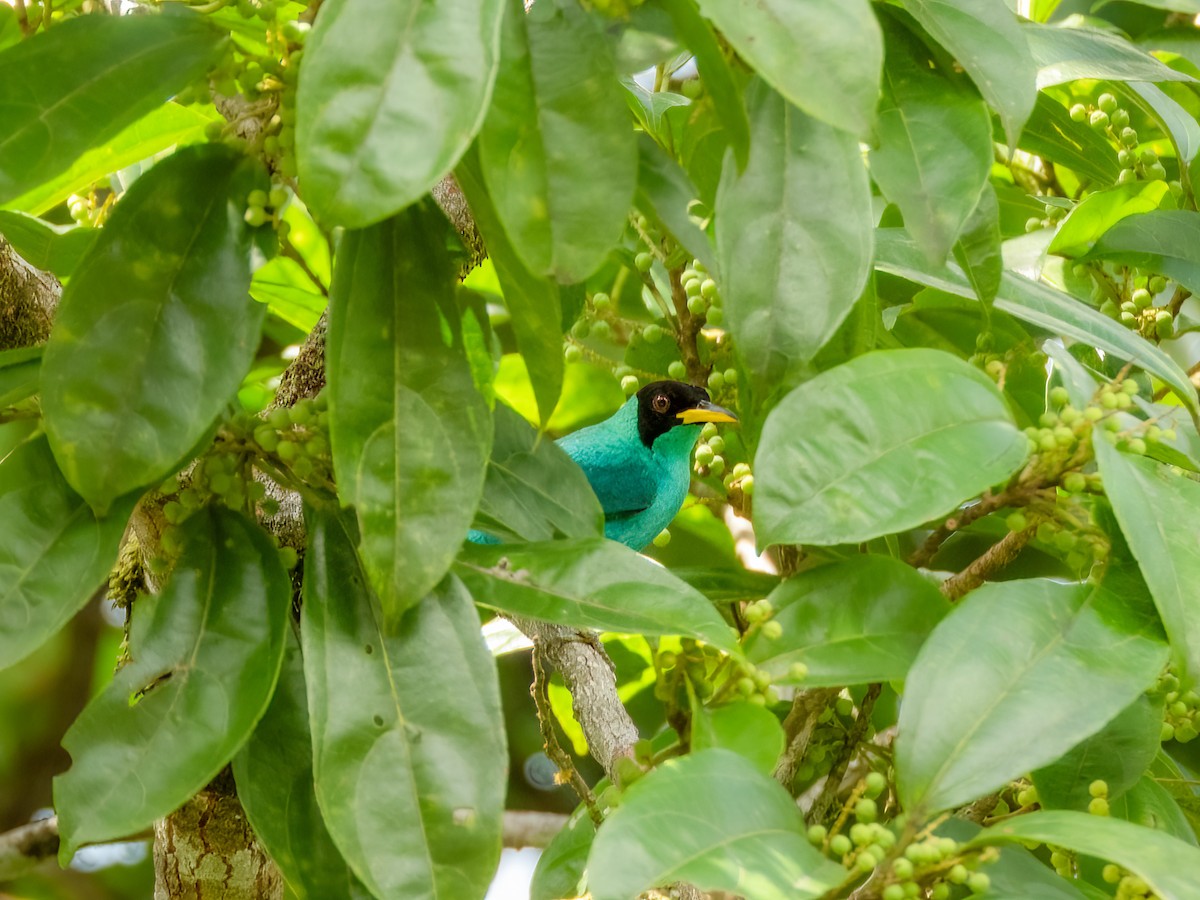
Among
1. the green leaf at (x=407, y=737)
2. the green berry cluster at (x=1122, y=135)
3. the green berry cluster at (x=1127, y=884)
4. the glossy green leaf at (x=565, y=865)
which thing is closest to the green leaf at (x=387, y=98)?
the green leaf at (x=407, y=737)

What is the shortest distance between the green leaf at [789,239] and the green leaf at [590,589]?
230mm

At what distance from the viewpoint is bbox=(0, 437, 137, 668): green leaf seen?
1.26 m

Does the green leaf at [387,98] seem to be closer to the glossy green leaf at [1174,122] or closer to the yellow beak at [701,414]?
the glossy green leaf at [1174,122]

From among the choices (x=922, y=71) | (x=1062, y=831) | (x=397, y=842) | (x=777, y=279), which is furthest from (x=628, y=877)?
(x=922, y=71)

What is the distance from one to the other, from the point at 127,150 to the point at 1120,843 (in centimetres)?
159

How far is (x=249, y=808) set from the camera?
1.33 m

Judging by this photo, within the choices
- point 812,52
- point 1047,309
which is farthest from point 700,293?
point 812,52

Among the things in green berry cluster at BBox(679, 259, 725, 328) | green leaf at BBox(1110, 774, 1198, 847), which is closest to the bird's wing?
green berry cluster at BBox(679, 259, 725, 328)

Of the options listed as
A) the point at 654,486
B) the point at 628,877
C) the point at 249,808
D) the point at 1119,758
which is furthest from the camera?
the point at 654,486

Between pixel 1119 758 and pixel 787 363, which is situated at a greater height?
pixel 787 363

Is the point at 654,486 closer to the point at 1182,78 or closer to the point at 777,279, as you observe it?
the point at 1182,78

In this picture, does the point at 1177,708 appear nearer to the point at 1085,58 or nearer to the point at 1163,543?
the point at 1163,543

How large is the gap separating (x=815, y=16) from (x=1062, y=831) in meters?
0.78

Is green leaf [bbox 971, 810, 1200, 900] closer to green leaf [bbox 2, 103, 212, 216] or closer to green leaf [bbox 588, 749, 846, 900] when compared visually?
green leaf [bbox 588, 749, 846, 900]
